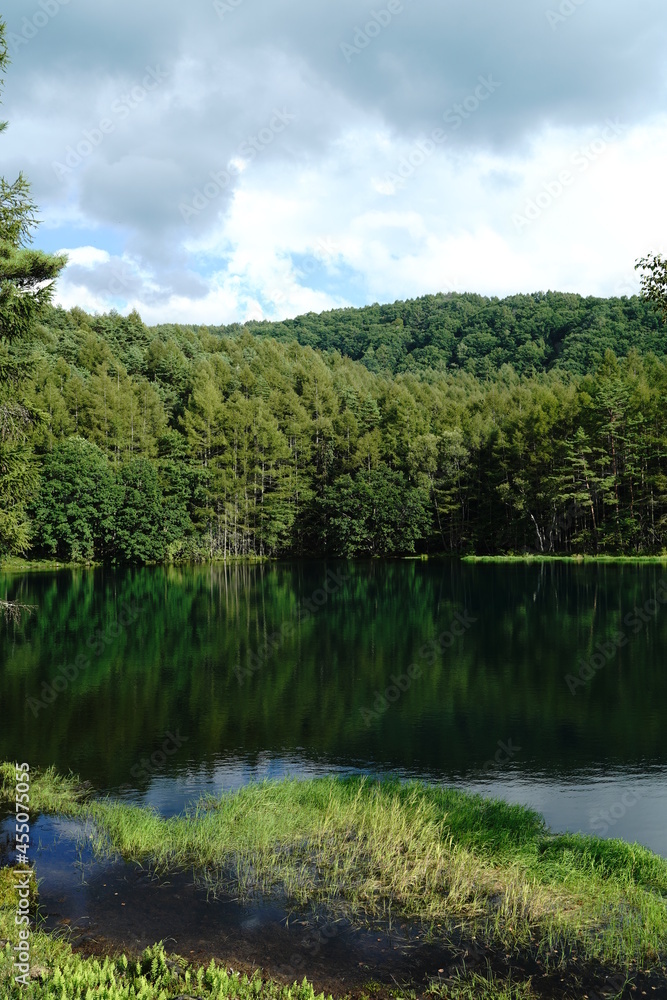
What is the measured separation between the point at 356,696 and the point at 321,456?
246ft

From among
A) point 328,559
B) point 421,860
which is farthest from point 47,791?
point 328,559

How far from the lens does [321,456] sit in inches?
3844

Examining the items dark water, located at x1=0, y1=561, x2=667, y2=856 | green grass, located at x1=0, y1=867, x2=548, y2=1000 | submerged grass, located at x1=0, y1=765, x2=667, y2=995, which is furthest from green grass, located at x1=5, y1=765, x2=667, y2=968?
dark water, located at x1=0, y1=561, x2=667, y2=856

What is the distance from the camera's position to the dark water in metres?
16.2

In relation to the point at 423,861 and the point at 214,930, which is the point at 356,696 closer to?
the point at 423,861

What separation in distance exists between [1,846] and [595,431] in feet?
253

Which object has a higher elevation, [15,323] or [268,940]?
[15,323]

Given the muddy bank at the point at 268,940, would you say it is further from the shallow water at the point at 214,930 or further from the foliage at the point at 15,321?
the foliage at the point at 15,321

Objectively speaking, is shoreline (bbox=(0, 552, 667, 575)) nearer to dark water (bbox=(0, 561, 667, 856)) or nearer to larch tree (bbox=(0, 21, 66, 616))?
dark water (bbox=(0, 561, 667, 856))

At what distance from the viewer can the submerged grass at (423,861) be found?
926cm

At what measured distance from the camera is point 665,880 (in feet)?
34.8

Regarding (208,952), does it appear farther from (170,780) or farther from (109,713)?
(109,713)

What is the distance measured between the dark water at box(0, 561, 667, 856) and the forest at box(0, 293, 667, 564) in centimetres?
3126

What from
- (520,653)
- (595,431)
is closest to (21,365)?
(520,653)
